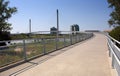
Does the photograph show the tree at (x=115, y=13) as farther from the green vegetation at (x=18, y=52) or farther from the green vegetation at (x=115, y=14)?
the green vegetation at (x=18, y=52)

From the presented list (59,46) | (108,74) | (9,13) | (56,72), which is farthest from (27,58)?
(9,13)

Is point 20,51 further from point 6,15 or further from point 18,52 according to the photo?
point 6,15

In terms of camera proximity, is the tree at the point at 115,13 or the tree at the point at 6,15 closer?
the tree at the point at 6,15

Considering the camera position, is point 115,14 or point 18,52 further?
point 115,14

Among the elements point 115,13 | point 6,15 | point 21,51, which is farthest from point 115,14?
point 21,51

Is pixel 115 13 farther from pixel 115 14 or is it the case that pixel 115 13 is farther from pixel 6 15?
pixel 6 15

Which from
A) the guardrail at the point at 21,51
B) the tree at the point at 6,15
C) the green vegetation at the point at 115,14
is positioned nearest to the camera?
the guardrail at the point at 21,51

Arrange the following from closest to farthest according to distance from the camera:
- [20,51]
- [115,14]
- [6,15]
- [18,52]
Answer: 1. [18,52]
2. [20,51]
3. [6,15]
4. [115,14]

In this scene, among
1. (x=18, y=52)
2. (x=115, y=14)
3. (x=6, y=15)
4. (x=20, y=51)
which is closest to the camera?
(x=18, y=52)

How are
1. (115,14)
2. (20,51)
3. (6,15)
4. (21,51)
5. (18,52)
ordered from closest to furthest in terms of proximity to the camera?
1. (18,52)
2. (20,51)
3. (21,51)
4. (6,15)
5. (115,14)

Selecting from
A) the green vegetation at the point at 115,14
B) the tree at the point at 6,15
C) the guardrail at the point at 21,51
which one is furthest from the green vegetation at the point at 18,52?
the green vegetation at the point at 115,14

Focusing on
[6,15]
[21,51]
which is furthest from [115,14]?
[21,51]

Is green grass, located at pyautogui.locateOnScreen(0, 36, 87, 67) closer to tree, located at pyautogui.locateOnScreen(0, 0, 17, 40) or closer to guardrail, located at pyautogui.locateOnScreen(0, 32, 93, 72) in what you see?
guardrail, located at pyautogui.locateOnScreen(0, 32, 93, 72)

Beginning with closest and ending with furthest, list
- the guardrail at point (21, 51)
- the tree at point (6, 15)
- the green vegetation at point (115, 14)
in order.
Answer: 1. the guardrail at point (21, 51)
2. the tree at point (6, 15)
3. the green vegetation at point (115, 14)
